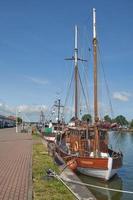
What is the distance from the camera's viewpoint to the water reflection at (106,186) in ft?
52.8

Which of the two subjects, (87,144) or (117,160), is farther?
(87,144)

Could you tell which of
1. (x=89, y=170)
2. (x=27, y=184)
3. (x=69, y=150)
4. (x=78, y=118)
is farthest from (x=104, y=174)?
(x=78, y=118)

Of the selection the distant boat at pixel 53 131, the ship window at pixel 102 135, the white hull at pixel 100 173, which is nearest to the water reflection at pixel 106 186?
the white hull at pixel 100 173

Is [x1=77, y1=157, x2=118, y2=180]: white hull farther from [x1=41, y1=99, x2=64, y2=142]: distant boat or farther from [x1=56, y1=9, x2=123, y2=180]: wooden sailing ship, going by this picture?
[x1=41, y1=99, x2=64, y2=142]: distant boat

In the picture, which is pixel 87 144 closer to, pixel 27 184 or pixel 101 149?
pixel 101 149

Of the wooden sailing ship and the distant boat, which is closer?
the wooden sailing ship

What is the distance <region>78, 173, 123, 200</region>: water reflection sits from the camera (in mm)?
16094

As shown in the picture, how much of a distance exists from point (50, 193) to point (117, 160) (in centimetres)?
1059

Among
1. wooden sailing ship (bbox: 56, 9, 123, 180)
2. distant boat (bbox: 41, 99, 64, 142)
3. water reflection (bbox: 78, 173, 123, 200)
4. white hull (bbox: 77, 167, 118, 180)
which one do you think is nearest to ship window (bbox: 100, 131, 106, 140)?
wooden sailing ship (bbox: 56, 9, 123, 180)

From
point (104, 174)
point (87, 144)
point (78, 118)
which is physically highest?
point (78, 118)

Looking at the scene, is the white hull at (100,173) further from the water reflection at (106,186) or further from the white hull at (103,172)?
the water reflection at (106,186)

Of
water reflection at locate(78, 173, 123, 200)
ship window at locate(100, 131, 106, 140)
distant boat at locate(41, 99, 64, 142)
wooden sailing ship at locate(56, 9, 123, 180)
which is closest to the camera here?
water reflection at locate(78, 173, 123, 200)

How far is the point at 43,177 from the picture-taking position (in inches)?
559

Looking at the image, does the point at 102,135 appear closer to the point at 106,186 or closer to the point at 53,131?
the point at 106,186
